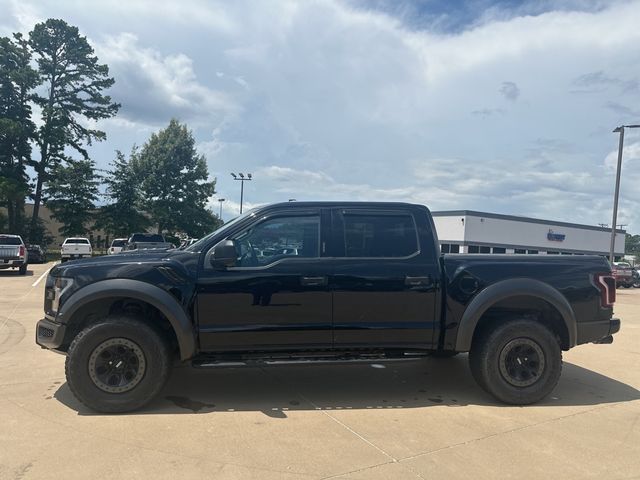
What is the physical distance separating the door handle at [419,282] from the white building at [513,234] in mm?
34280

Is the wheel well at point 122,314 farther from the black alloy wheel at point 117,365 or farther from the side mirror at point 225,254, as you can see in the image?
the side mirror at point 225,254

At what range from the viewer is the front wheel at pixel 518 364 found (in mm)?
4844

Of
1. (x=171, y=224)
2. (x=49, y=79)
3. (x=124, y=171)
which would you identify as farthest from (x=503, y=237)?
(x=49, y=79)

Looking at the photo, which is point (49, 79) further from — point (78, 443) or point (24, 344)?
point (78, 443)

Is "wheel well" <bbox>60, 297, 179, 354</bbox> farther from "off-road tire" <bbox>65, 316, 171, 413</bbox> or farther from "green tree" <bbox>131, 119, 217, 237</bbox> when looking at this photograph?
"green tree" <bbox>131, 119, 217, 237</bbox>

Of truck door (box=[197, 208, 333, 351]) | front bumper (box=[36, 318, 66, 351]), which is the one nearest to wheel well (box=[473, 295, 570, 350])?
truck door (box=[197, 208, 333, 351])

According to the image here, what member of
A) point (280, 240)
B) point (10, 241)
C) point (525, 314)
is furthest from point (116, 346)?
point (10, 241)

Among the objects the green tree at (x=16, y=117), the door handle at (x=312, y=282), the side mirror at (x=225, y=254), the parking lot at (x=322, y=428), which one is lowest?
the parking lot at (x=322, y=428)

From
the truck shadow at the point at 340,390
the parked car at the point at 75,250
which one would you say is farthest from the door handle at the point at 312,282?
the parked car at the point at 75,250

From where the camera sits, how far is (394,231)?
495 centimetres

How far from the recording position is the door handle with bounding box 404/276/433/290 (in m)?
4.77

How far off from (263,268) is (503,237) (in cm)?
4586

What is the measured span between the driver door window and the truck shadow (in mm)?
1416

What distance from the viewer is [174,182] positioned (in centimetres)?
4097
